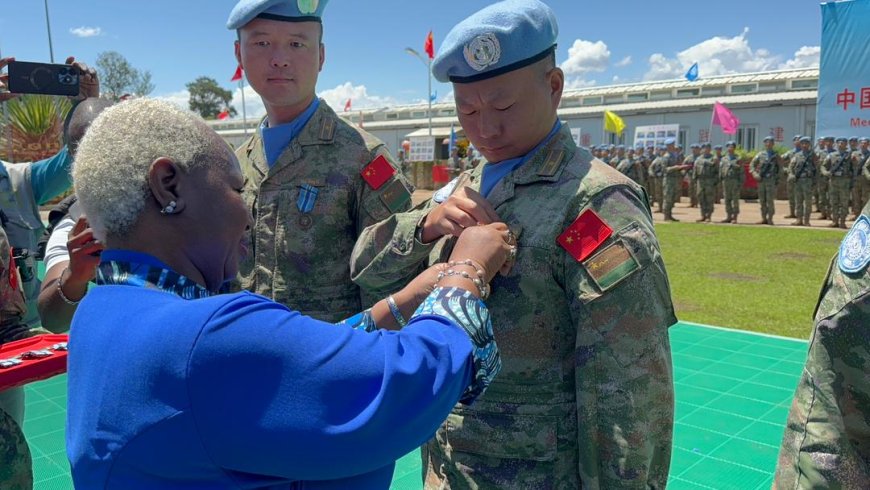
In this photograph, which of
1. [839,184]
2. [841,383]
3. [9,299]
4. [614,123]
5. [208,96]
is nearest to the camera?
[841,383]

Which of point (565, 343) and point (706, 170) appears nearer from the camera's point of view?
point (565, 343)

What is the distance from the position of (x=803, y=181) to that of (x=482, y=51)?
16636 millimetres

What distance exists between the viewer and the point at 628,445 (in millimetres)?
1514

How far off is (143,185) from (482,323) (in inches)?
26.4

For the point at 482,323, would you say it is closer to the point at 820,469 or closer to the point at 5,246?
the point at 820,469

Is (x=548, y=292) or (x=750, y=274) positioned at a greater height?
(x=548, y=292)

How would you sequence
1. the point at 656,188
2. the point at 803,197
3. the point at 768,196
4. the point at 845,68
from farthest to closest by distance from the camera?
the point at 656,188
the point at 768,196
the point at 803,197
the point at 845,68

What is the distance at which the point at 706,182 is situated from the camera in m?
17.6

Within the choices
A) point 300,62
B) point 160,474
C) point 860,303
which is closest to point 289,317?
point 160,474

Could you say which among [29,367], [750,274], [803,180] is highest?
[29,367]

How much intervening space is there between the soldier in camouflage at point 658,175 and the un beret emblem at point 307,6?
18.2 m

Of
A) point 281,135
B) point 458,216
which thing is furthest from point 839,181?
point 458,216

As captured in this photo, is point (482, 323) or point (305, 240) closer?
point (482, 323)

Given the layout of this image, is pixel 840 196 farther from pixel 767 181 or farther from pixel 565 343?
pixel 565 343
